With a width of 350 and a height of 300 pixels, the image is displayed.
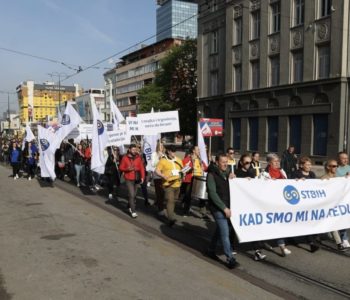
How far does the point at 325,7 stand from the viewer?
2598 cm

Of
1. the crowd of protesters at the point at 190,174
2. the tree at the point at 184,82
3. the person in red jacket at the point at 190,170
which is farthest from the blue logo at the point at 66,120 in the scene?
the tree at the point at 184,82

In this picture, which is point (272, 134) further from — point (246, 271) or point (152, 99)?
point (152, 99)

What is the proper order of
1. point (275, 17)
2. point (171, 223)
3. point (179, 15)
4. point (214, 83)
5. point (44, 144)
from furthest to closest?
point (179, 15) < point (214, 83) < point (275, 17) < point (44, 144) < point (171, 223)

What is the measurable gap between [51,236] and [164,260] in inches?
101

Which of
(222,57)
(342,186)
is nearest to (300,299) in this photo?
(342,186)

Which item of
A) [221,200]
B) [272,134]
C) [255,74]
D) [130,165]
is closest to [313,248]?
[221,200]

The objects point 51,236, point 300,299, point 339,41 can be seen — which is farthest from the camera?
point 339,41

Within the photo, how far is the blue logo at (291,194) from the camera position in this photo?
676cm

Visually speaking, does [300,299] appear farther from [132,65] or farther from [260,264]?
[132,65]

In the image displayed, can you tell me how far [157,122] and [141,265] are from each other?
7.42 m

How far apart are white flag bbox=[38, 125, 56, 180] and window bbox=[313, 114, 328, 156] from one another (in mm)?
17270

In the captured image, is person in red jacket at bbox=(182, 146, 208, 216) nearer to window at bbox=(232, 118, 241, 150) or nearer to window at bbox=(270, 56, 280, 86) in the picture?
window at bbox=(270, 56, 280, 86)

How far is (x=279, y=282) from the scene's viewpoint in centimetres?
553

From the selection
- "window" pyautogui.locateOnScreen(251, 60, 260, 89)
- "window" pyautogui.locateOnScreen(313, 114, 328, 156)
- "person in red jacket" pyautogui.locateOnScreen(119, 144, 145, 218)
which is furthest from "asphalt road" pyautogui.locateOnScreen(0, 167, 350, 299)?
"window" pyautogui.locateOnScreen(251, 60, 260, 89)
